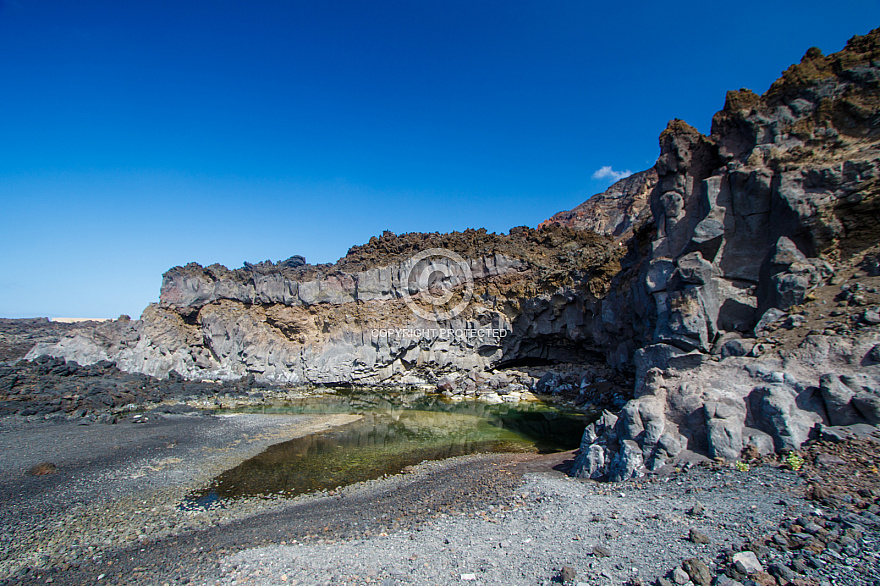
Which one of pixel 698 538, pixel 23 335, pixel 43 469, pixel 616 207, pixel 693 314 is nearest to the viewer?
pixel 698 538

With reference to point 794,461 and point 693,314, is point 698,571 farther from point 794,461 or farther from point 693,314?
point 693,314

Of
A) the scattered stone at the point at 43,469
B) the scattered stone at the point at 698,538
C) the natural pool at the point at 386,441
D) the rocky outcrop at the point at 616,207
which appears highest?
the rocky outcrop at the point at 616,207

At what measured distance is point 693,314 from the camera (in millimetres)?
15102

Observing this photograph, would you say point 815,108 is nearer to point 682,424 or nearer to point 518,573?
point 682,424

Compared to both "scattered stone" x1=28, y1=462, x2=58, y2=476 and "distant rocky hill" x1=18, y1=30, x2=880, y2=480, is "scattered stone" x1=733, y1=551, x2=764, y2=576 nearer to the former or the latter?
"distant rocky hill" x1=18, y1=30, x2=880, y2=480

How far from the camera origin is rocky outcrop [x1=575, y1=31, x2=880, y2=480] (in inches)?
404

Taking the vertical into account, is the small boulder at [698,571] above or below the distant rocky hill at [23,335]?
below

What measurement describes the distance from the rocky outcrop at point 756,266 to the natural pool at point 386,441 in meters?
7.16

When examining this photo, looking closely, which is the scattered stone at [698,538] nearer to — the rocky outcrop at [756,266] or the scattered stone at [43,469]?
the rocky outcrop at [756,266]

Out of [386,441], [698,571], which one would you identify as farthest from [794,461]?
[386,441]

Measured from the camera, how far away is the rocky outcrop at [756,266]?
1025 cm

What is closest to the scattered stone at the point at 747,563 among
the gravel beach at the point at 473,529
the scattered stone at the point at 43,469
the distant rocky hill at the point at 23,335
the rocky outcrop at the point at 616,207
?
the gravel beach at the point at 473,529

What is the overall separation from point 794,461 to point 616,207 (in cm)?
7317

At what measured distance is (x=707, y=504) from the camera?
8188mm
